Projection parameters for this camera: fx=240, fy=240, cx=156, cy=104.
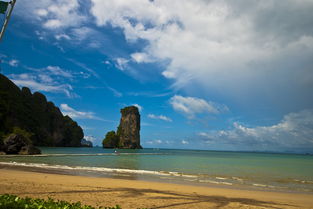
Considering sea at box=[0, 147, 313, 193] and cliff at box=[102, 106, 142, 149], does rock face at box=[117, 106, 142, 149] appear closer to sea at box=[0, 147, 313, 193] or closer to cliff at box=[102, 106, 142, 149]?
cliff at box=[102, 106, 142, 149]

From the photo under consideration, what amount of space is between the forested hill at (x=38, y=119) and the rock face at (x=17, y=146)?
152 feet

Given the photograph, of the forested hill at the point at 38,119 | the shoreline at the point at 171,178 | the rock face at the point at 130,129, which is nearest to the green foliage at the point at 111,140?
the rock face at the point at 130,129

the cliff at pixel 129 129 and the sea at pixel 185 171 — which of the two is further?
the cliff at pixel 129 129

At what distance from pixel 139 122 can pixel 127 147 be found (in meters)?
21.1

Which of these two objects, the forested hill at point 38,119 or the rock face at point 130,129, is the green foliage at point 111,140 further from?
the forested hill at point 38,119

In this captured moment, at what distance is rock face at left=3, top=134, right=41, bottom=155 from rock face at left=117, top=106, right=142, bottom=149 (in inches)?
4497

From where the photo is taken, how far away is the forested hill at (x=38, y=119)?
11662 centimetres

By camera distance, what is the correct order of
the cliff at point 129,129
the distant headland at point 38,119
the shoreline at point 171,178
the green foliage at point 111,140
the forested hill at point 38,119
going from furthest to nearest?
the green foliage at point 111,140, the cliff at point 129,129, the forested hill at point 38,119, the distant headland at point 38,119, the shoreline at point 171,178

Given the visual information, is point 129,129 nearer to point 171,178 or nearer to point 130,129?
point 130,129

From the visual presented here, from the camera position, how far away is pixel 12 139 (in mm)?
51031

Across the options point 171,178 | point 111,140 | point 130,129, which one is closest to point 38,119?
point 111,140

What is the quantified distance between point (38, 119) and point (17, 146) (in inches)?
3874

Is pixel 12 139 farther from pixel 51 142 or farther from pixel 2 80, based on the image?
pixel 51 142

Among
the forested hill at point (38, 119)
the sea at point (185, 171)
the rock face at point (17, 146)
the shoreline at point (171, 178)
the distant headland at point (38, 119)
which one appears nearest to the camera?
the shoreline at point (171, 178)
